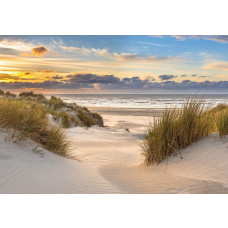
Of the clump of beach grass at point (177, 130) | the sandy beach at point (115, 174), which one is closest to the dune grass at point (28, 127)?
the sandy beach at point (115, 174)

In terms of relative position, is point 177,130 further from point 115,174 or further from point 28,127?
point 28,127

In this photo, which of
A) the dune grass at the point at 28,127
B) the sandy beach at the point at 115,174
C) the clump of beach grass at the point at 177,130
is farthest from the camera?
the clump of beach grass at the point at 177,130

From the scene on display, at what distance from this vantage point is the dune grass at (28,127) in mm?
3900

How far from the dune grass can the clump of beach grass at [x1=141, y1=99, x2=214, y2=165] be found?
1753mm

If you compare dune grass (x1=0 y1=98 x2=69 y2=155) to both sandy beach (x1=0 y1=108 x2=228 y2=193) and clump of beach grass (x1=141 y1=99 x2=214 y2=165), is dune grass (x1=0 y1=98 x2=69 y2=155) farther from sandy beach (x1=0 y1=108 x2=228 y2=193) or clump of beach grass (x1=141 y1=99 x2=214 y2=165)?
clump of beach grass (x1=141 y1=99 x2=214 y2=165)

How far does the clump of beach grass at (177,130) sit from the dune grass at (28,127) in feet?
5.75

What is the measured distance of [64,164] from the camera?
13.0 feet

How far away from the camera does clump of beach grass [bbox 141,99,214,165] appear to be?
13.8 feet

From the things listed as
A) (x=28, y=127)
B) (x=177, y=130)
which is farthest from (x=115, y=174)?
(x=28, y=127)

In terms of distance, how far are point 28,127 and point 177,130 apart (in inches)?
101

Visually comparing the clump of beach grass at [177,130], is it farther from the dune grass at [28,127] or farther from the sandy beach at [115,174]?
the dune grass at [28,127]
